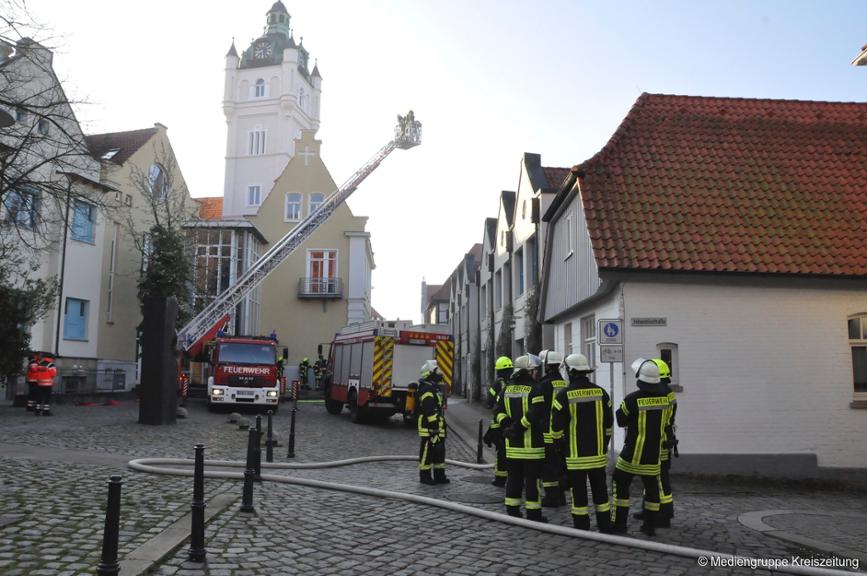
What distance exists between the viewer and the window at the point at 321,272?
138 feet

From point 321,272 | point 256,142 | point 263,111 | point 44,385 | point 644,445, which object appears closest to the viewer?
point 644,445

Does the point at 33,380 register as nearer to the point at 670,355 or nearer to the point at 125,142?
the point at 670,355

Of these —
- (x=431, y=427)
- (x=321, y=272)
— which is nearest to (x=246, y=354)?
(x=431, y=427)

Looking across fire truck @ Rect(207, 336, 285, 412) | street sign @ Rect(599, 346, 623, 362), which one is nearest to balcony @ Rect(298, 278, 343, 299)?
fire truck @ Rect(207, 336, 285, 412)

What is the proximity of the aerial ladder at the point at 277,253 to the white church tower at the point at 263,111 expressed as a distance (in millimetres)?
22844

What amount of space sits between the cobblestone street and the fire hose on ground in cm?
8

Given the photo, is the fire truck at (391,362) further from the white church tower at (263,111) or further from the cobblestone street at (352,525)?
the white church tower at (263,111)

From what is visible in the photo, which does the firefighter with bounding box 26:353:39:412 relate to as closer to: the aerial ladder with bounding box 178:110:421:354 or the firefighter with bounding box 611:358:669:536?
the aerial ladder with bounding box 178:110:421:354

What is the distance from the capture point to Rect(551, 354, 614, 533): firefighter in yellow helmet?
7.71m

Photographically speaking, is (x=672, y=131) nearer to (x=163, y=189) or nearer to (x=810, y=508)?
(x=810, y=508)

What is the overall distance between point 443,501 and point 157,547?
3.59m

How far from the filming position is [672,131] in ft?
51.0

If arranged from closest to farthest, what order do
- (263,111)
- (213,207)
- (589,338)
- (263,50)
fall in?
(589,338) → (213,207) → (263,111) → (263,50)

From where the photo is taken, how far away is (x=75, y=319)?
29328 millimetres
